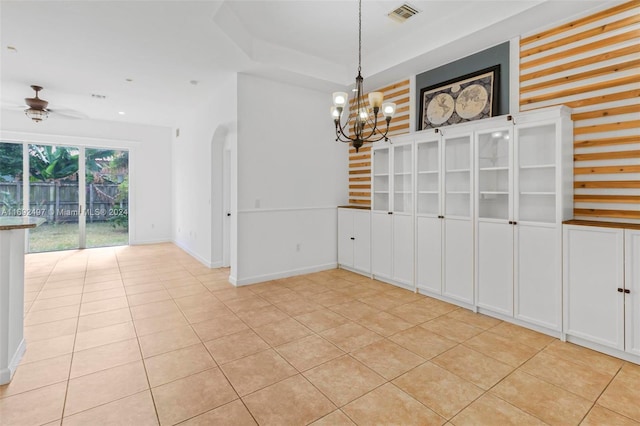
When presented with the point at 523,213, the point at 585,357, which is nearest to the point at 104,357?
the point at 585,357

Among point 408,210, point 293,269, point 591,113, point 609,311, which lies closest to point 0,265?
point 293,269

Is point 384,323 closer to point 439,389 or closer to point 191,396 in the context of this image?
point 439,389

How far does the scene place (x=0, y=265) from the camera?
2.24 meters

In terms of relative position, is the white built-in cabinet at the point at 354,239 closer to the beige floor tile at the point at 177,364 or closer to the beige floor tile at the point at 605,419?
the beige floor tile at the point at 177,364

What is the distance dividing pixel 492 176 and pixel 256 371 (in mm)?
3244

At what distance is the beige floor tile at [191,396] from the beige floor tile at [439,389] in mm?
1268

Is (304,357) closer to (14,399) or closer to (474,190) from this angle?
(14,399)

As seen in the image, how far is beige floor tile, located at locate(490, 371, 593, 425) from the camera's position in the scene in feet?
6.47

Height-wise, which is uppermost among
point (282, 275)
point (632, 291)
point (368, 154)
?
point (368, 154)

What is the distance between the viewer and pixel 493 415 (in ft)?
6.49

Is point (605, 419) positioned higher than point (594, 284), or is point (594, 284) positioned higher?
point (594, 284)

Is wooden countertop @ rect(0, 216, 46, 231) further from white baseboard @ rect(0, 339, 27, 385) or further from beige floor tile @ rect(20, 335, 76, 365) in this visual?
beige floor tile @ rect(20, 335, 76, 365)

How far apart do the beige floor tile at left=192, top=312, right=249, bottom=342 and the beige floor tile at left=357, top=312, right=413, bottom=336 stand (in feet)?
4.29

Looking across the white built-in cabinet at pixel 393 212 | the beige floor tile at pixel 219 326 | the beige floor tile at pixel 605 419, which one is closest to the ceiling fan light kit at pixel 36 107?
the beige floor tile at pixel 219 326
